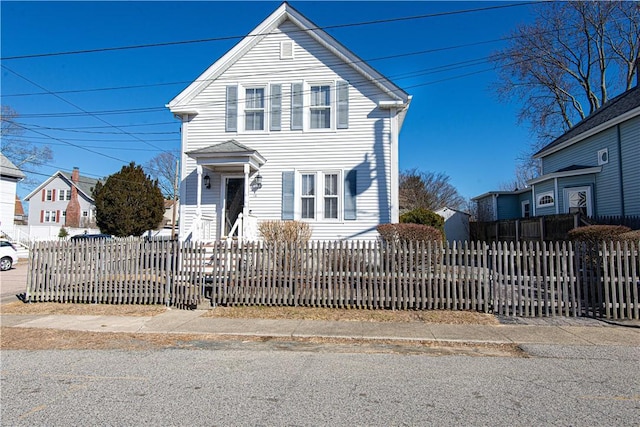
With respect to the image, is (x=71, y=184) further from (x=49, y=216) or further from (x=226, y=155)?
(x=226, y=155)

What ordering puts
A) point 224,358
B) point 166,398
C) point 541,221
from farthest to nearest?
point 541,221, point 224,358, point 166,398

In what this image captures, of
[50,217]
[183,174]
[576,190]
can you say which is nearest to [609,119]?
[576,190]

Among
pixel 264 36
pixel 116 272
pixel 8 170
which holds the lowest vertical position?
pixel 116 272

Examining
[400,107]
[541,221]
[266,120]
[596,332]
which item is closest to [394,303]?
[596,332]

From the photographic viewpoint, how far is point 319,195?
13031 millimetres

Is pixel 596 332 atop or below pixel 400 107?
below

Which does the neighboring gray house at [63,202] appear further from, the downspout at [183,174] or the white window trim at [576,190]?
the white window trim at [576,190]

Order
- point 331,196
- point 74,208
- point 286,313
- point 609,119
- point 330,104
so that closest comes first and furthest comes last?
→ point 286,313
point 331,196
point 330,104
point 609,119
point 74,208

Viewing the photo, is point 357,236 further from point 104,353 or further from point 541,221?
point 541,221

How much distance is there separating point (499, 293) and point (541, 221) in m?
10.8

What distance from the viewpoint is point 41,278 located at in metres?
9.27

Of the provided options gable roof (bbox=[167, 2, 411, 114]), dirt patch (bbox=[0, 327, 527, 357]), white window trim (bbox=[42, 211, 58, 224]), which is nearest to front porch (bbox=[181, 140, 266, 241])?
gable roof (bbox=[167, 2, 411, 114])

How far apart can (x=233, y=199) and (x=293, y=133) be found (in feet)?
10.7

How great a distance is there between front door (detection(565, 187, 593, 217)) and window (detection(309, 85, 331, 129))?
12.3 m
